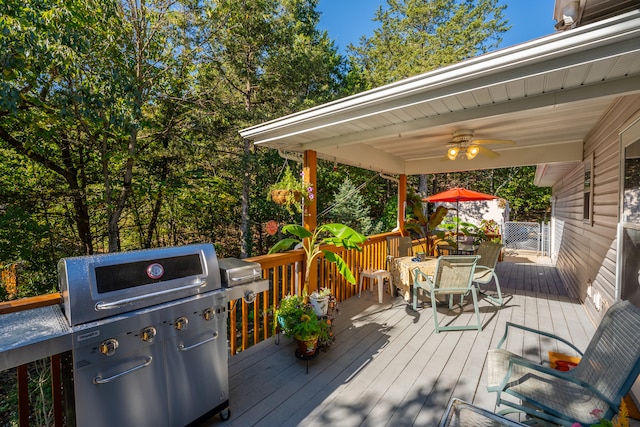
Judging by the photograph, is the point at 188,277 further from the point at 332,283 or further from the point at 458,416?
the point at 332,283

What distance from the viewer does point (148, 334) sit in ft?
5.10

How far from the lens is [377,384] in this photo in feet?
7.82

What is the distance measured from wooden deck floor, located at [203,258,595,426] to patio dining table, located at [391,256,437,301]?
38cm

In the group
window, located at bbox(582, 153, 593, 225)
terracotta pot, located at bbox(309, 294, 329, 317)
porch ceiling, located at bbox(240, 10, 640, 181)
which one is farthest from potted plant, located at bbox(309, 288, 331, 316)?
window, located at bbox(582, 153, 593, 225)

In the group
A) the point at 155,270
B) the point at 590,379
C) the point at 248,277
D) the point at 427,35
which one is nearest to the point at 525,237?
the point at 427,35

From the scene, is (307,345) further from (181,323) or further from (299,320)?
(181,323)

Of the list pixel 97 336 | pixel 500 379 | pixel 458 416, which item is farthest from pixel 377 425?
pixel 97 336

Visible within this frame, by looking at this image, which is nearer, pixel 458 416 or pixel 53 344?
pixel 53 344

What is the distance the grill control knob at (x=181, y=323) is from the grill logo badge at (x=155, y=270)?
11.3 inches

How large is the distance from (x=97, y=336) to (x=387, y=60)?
14.3 m

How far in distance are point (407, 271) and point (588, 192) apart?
3.14 meters

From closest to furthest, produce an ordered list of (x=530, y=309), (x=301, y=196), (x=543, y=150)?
(x=301, y=196) < (x=530, y=309) < (x=543, y=150)

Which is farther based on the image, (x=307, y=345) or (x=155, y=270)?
(x=307, y=345)

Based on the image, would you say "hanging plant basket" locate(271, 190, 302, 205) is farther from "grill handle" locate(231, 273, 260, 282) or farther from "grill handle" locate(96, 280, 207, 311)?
"grill handle" locate(96, 280, 207, 311)
